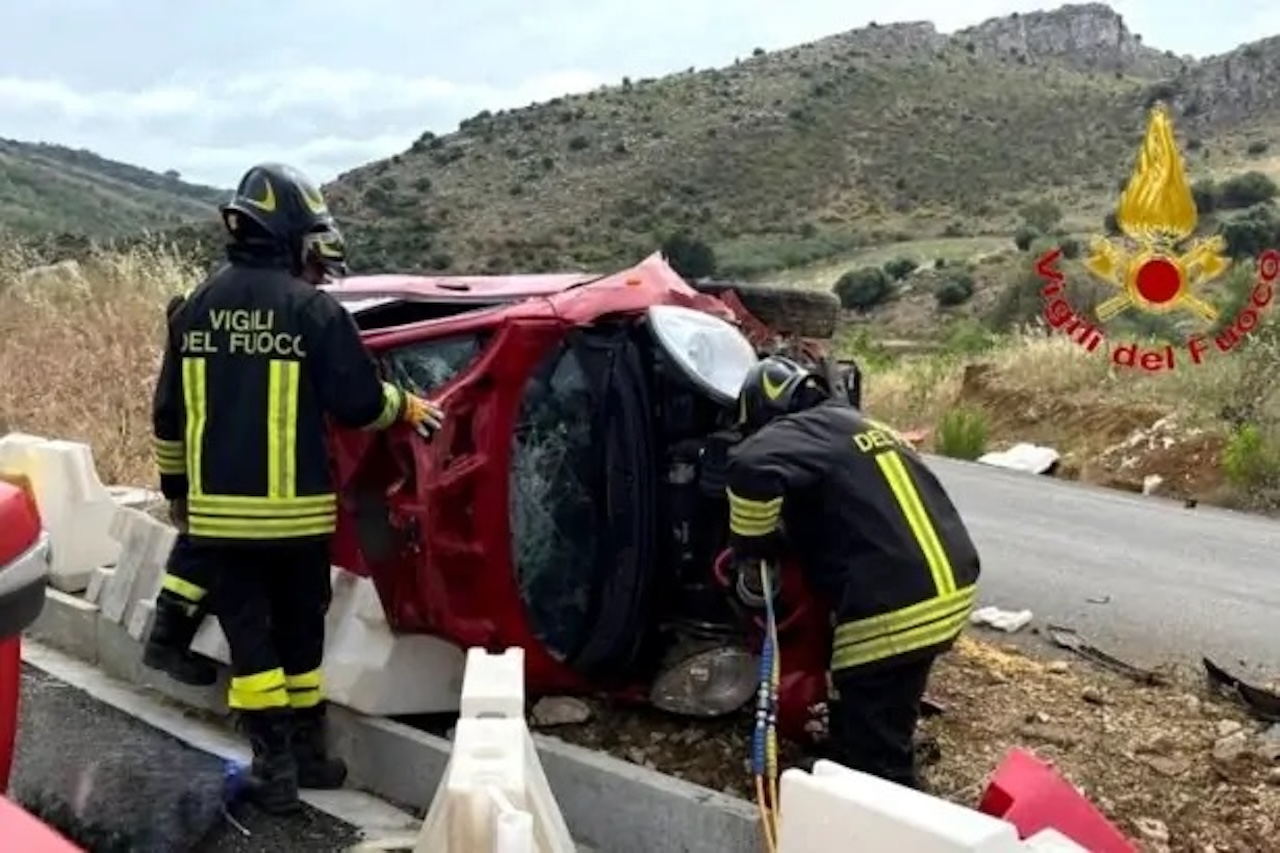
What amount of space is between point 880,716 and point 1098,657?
7.22 feet

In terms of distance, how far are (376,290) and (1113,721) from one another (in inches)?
128

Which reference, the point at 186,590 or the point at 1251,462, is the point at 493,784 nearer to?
the point at 186,590

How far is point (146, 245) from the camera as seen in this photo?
13445 mm

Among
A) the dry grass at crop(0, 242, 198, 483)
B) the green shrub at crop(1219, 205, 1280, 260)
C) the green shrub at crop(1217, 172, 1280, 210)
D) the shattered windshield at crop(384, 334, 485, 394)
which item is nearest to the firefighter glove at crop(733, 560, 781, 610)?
the shattered windshield at crop(384, 334, 485, 394)

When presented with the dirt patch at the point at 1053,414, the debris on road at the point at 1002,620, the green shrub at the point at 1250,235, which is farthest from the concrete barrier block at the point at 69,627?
the green shrub at the point at 1250,235

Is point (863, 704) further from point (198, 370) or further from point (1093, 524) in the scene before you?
point (1093, 524)

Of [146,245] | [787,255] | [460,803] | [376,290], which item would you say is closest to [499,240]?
[787,255]

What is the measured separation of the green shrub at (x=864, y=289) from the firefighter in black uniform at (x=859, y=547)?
38.0m

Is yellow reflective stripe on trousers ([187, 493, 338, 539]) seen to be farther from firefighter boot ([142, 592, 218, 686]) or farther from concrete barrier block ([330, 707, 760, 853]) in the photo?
concrete barrier block ([330, 707, 760, 853])

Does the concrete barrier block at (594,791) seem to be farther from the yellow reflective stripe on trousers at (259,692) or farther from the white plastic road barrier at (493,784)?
the white plastic road barrier at (493,784)

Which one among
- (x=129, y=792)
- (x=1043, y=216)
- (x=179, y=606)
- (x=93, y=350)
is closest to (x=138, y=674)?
(x=179, y=606)

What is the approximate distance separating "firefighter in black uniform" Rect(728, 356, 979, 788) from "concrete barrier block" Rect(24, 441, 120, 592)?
3844mm

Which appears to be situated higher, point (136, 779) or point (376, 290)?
point (376, 290)

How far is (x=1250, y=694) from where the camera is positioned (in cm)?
564
